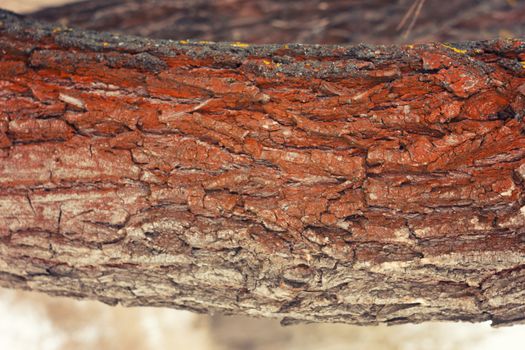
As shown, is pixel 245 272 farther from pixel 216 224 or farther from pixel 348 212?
pixel 348 212

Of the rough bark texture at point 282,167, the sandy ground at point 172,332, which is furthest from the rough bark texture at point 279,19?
the rough bark texture at point 282,167

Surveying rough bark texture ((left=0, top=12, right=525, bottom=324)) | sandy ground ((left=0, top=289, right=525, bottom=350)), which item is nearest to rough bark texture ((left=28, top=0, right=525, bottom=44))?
sandy ground ((left=0, top=289, right=525, bottom=350))

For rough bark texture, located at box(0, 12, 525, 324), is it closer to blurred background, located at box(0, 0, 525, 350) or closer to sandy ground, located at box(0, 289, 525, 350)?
sandy ground, located at box(0, 289, 525, 350)

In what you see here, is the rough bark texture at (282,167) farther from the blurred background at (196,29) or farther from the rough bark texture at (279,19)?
the rough bark texture at (279,19)

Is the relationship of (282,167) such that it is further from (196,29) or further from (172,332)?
(196,29)

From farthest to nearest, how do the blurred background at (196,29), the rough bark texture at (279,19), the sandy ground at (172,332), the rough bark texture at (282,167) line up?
the rough bark texture at (279,19), the blurred background at (196,29), the sandy ground at (172,332), the rough bark texture at (282,167)

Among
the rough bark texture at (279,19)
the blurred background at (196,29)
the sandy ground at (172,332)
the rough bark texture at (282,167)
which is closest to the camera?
the rough bark texture at (282,167)

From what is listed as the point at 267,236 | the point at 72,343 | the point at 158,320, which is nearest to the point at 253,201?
the point at 267,236

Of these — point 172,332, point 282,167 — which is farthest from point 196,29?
point 282,167
